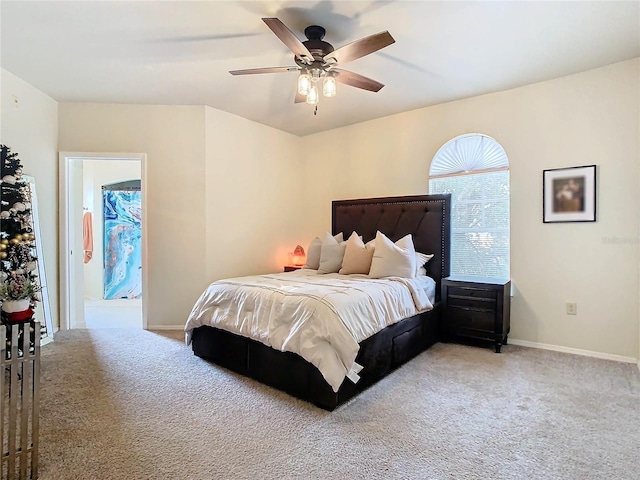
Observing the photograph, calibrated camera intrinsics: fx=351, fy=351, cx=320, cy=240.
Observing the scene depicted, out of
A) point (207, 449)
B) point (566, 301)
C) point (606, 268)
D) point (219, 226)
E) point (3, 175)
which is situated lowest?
point (207, 449)

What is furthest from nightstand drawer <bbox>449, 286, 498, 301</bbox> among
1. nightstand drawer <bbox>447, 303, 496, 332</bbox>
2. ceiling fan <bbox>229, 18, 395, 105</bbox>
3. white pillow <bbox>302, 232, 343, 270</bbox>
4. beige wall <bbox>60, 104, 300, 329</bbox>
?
beige wall <bbox>60, 104, 300, 329</bbox>

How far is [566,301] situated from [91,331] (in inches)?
208

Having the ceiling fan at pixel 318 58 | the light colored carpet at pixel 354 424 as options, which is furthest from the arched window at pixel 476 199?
the ceiling fan at pixel 318 58

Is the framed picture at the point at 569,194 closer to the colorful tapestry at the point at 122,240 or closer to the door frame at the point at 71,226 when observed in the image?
the door frame at the point at 71,226

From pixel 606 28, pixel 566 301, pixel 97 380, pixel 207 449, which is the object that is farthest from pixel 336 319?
pixel 606 28

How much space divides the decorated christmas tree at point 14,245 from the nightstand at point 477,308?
3886mm

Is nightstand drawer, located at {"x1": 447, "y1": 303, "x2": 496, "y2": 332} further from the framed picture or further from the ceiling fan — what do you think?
the ceiling fan

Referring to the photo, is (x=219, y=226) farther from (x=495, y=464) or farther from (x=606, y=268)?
(x=606, y=268)

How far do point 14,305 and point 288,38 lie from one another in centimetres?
294

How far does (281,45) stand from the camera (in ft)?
9.39

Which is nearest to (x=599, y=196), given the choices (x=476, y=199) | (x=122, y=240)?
(x=476, y=199)

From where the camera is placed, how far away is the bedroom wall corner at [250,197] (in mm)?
4488

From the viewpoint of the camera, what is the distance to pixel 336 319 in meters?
2.43

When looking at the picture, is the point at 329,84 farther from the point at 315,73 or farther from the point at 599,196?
the point at 599,196
